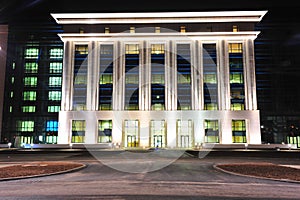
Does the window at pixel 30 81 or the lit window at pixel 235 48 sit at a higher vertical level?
the lit window at pixel 235 48

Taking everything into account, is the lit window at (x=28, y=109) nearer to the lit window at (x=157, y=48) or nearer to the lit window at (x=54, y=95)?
the lit window at (x=54, y=95)

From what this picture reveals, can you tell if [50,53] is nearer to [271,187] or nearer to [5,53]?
[5,53]

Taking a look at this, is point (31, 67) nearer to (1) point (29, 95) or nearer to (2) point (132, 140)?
(1) point (29, 95)

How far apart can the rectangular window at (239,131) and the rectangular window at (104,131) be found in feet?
82.0

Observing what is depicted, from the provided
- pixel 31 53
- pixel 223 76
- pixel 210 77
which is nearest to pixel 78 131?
pixel 31 53

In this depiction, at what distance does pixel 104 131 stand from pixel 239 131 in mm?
27383

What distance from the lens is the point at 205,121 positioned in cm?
5397

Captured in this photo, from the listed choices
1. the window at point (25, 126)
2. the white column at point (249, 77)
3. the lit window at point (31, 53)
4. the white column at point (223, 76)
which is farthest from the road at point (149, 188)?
the lit window at point (31, 53)

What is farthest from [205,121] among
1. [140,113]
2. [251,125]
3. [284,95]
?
[284,95]

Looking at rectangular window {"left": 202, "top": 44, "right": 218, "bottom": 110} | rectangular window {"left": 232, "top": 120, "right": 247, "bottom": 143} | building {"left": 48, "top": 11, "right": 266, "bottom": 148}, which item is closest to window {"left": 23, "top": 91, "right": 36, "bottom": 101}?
building {"left": 48, "top": 11, "right": 266, "bottom": 148}

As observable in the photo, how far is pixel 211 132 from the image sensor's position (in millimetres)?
53500

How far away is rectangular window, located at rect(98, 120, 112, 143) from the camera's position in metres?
54.3

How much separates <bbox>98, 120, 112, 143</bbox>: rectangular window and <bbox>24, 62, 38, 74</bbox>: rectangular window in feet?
82.8

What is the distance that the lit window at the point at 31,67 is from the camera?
67037 millimetres
